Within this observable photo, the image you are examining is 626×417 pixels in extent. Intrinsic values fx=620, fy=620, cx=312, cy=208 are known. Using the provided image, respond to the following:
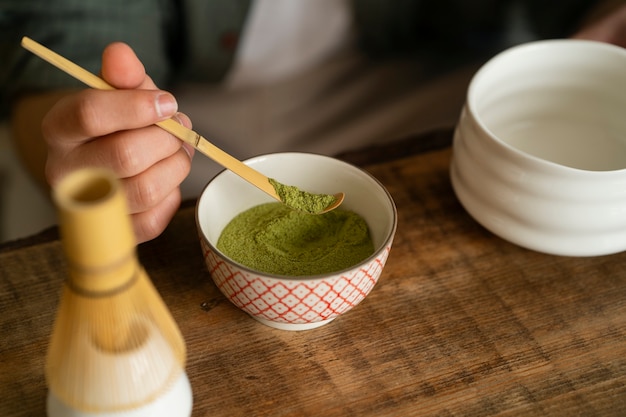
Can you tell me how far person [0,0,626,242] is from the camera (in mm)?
1130

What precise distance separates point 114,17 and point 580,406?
A: 1.01m

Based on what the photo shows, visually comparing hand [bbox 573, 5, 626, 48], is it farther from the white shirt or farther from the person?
the white shirt

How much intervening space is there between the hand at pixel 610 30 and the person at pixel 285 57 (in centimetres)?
11

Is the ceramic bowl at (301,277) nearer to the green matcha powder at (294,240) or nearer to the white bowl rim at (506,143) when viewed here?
the green matcha powder at (294,240)

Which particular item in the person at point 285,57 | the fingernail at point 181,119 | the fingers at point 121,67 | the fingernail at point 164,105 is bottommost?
the person at point 285,57

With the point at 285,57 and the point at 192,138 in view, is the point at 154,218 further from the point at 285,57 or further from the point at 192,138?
the point at 285,57

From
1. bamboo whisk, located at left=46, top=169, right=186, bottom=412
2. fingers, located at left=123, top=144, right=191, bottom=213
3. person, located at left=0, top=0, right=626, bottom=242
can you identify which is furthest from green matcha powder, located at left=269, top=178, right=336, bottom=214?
person, located at left=0, top=0, right=626, bottom=242

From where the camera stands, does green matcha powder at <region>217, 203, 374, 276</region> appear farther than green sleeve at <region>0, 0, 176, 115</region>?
No

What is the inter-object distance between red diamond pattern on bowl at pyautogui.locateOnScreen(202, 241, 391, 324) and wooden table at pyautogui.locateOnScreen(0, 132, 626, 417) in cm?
5

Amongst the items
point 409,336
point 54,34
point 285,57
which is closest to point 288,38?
point 285,57

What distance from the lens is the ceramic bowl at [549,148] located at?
2.27 ft

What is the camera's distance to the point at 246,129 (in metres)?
1.42

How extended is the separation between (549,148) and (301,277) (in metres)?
0.46

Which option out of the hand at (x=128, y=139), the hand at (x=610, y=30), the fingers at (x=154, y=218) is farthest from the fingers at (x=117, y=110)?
the hand at (x=610, y=30)
